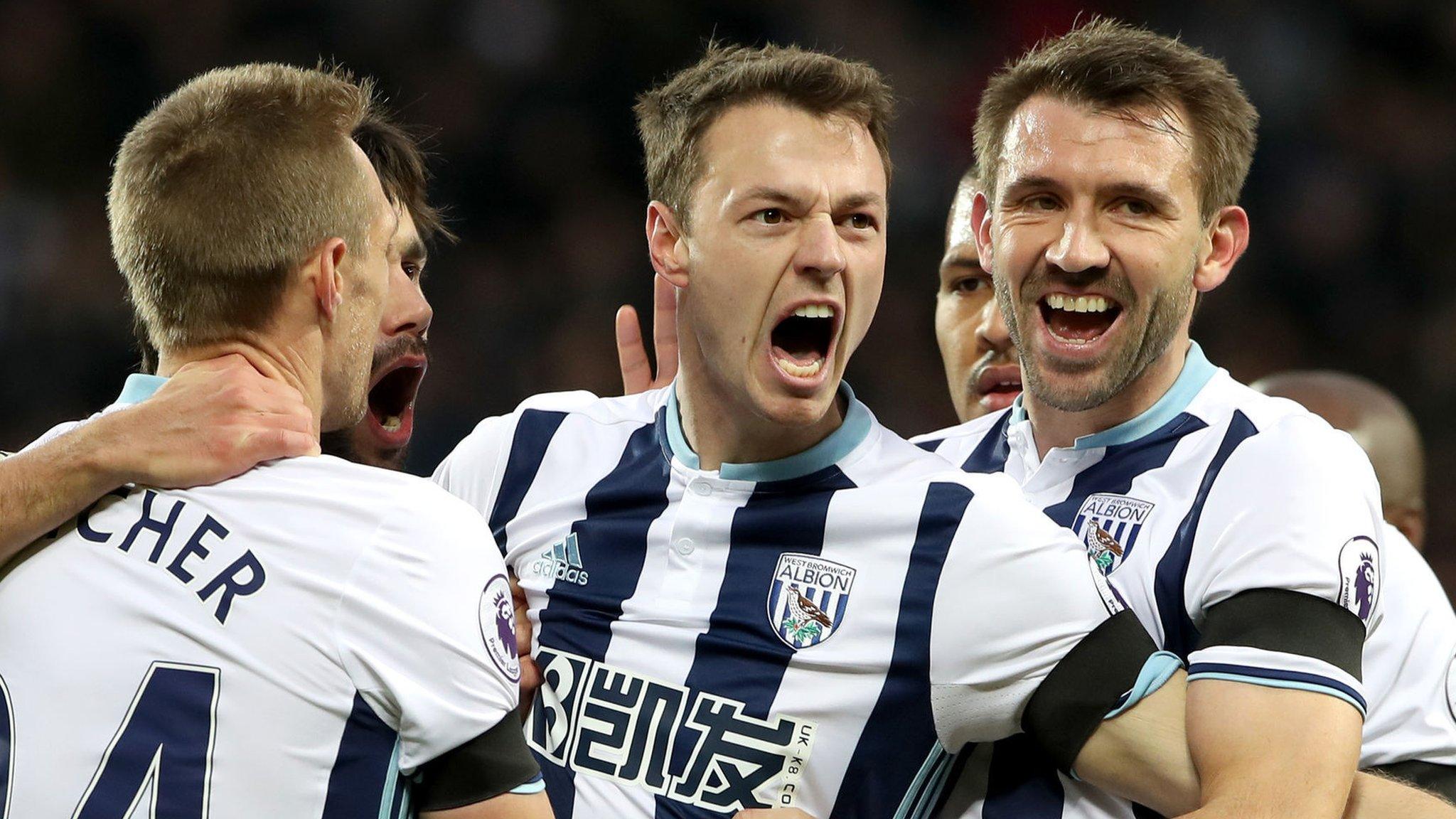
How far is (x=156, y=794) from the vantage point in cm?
188

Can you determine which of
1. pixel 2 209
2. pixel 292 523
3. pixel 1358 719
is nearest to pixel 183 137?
pixel 292 523

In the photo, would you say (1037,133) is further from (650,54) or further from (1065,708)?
(650,54)

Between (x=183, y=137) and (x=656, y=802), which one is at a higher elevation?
(x=183, y=137)

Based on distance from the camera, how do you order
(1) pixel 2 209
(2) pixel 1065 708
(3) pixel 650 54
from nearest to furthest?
1. (2) pixel 1065 708
2. (1) pixel 2 209
3. (3) pixel 650 54

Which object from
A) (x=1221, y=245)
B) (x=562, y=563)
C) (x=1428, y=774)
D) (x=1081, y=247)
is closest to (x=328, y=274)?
(x=562, y=563)

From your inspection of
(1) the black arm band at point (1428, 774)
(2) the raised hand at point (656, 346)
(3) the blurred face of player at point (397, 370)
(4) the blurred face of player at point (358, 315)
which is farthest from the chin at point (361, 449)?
(1) the black arm band at point (1428, 774)

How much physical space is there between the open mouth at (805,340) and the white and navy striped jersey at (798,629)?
127 millimetres

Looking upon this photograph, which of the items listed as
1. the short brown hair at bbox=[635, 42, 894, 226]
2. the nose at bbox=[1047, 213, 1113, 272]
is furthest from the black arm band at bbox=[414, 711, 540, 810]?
the nose at bbox=[1047, 213, 1113, 272]

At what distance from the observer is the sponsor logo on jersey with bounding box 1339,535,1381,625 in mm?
2219

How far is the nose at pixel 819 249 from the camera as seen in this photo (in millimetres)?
2531

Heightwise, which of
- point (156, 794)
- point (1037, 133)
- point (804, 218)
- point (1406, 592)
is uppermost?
point (1037, 133)

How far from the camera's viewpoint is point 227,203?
2.15 metres

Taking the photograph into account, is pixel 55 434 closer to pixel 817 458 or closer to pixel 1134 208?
pixel 817 458

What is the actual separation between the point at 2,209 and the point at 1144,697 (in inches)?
251
